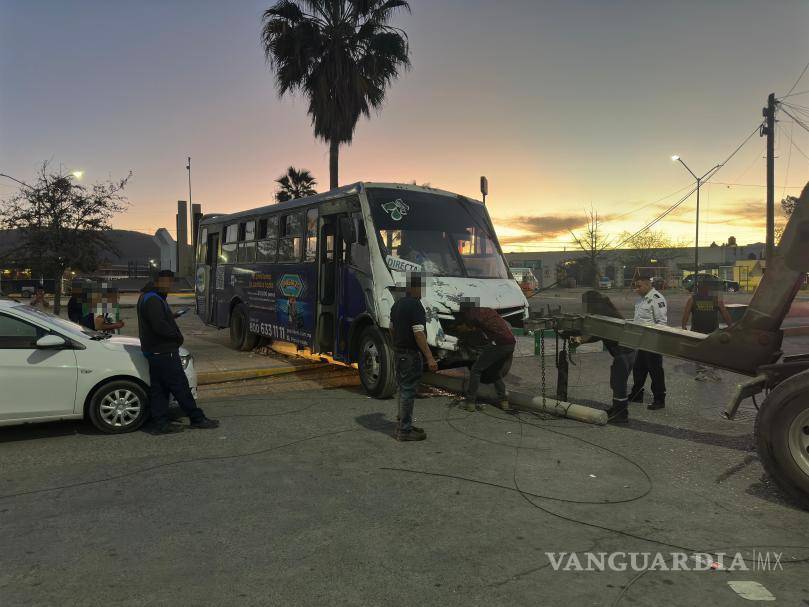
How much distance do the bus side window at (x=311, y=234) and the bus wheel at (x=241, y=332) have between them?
3094 mm

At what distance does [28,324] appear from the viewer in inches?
235

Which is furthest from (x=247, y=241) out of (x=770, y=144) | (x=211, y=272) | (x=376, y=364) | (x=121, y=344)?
(x=770, y=144)

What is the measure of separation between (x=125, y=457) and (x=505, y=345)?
170 inches

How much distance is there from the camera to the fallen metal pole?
664cm

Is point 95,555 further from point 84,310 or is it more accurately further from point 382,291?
point 84,310

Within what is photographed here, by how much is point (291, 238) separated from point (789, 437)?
8080mm

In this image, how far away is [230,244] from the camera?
42.3ft

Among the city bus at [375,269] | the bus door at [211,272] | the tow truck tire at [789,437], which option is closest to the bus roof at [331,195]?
the city bus at [375,269]

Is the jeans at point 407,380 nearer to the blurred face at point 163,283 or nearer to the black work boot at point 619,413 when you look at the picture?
the black work boot at point 619,413

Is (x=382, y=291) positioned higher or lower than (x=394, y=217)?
lower

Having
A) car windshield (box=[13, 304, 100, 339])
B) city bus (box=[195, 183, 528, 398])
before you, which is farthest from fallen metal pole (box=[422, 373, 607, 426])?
car windshield (box=[13, 304, 100, 339])

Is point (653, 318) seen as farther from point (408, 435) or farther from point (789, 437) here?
point (408, 435)

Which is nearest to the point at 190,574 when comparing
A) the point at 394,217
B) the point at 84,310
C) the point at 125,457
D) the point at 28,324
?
the point at 125,457

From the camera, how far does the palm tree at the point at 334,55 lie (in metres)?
21.7
